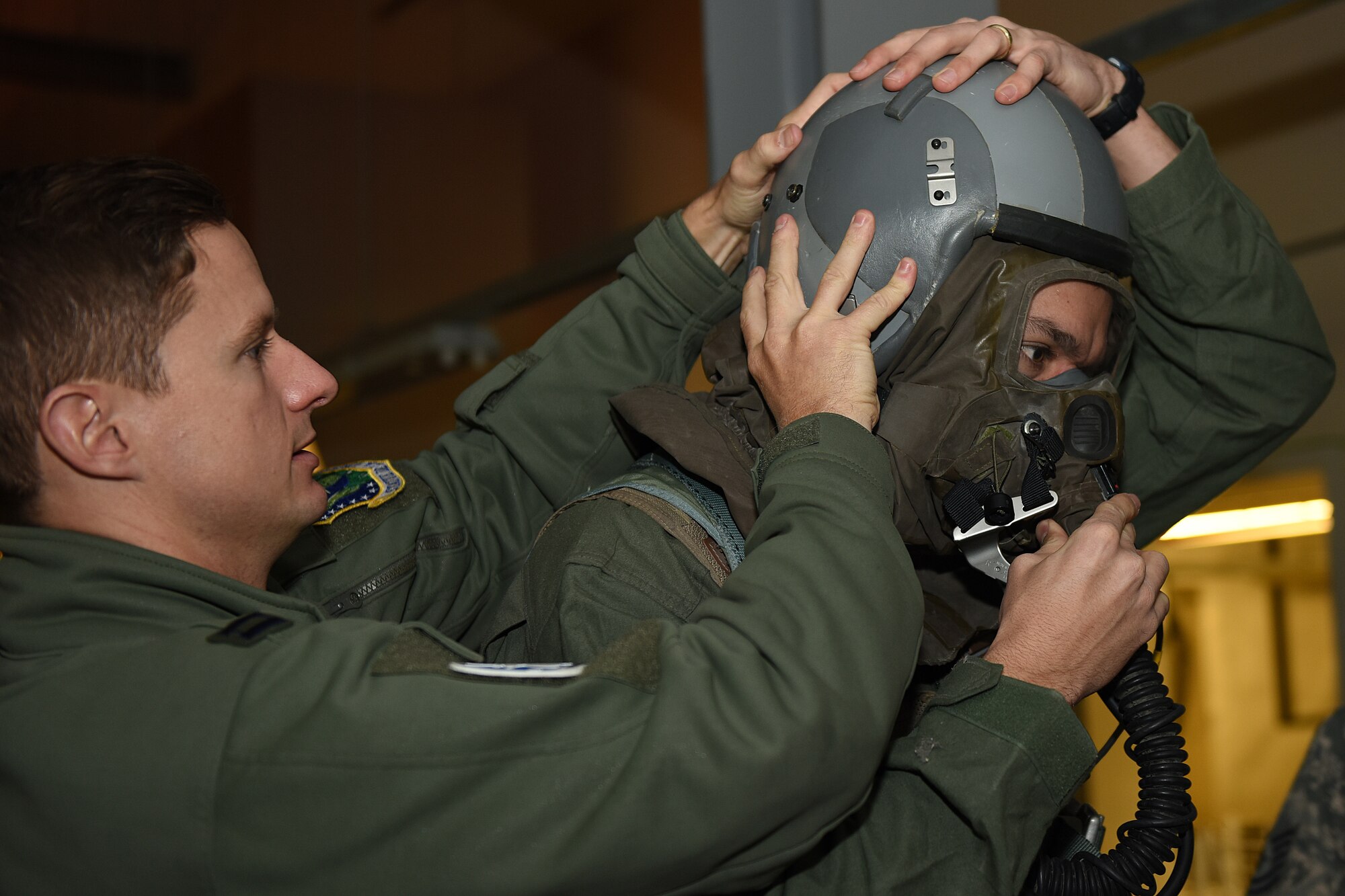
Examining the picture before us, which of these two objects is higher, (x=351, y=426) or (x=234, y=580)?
(x=234, y=580)

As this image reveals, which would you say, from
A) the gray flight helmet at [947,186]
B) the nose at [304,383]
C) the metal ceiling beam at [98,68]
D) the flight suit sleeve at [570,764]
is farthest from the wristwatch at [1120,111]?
the metal ceiling beam at [98,68]

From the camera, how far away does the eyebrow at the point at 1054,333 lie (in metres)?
1.56

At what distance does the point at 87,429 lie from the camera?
1.18 metres

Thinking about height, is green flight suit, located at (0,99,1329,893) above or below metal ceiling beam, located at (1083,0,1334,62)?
below

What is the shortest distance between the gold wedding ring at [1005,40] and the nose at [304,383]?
1.06 meters

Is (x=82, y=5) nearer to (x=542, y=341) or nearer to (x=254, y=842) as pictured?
(x=542, y=341)

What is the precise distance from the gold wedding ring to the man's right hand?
2.28ft

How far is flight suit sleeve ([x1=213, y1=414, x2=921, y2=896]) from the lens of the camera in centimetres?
98

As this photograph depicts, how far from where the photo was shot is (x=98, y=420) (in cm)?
119

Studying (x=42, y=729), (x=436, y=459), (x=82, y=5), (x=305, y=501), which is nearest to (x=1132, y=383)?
(x=436, y=459)

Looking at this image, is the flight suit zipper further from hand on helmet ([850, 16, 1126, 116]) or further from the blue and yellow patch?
hand on helmet ([850, 16, 1126, 116])

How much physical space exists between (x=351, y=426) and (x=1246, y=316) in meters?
6.00

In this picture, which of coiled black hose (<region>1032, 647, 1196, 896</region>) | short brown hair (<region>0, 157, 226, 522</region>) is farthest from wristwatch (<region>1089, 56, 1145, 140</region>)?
short brown hair (<region>0, 157, 226, 522</region>)

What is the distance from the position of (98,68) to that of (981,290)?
292 inches
